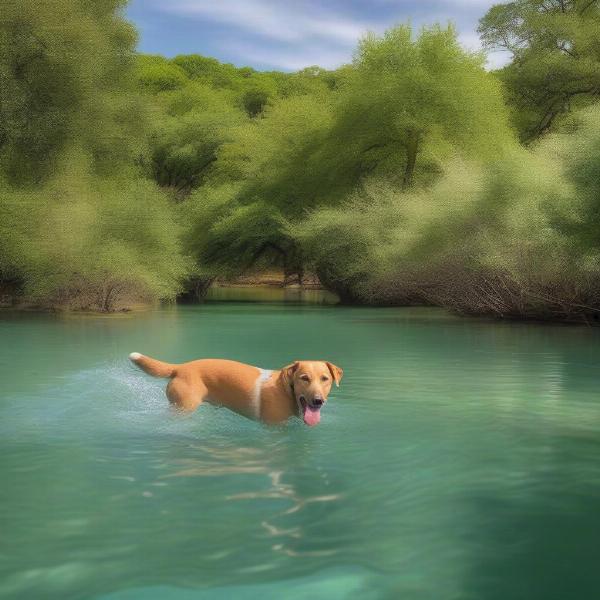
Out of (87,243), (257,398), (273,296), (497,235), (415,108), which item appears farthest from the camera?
(273,296)

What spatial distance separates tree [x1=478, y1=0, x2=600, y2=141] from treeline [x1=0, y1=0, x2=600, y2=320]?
0.10 metres

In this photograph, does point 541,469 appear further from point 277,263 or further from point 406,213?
point 277,263

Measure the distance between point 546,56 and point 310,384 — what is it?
128ft

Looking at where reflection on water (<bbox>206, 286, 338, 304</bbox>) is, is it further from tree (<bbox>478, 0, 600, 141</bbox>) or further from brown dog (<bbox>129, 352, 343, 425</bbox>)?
brown dog (<bbox>129, 352, 343, 425</bbox>)

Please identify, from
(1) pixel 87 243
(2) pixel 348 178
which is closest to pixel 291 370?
(1) pixel 87 243

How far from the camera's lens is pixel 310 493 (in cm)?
552

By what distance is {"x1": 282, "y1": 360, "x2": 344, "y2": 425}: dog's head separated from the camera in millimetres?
6891

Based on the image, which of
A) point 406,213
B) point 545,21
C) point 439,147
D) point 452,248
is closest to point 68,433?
point 452,248

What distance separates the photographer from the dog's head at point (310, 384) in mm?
6891

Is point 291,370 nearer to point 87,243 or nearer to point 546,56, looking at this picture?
point 87,243

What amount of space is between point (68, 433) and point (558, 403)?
209 inches

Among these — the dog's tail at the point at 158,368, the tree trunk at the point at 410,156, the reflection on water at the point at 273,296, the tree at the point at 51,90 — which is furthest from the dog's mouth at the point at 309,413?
the reflection on water at the point at 273,296

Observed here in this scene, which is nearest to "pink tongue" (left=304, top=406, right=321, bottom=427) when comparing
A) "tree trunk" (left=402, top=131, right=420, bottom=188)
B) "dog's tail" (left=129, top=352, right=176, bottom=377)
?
"dog's tail" (left=129, top=352, right=176, bottom=377)

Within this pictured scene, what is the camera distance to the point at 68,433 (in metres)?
7.70
